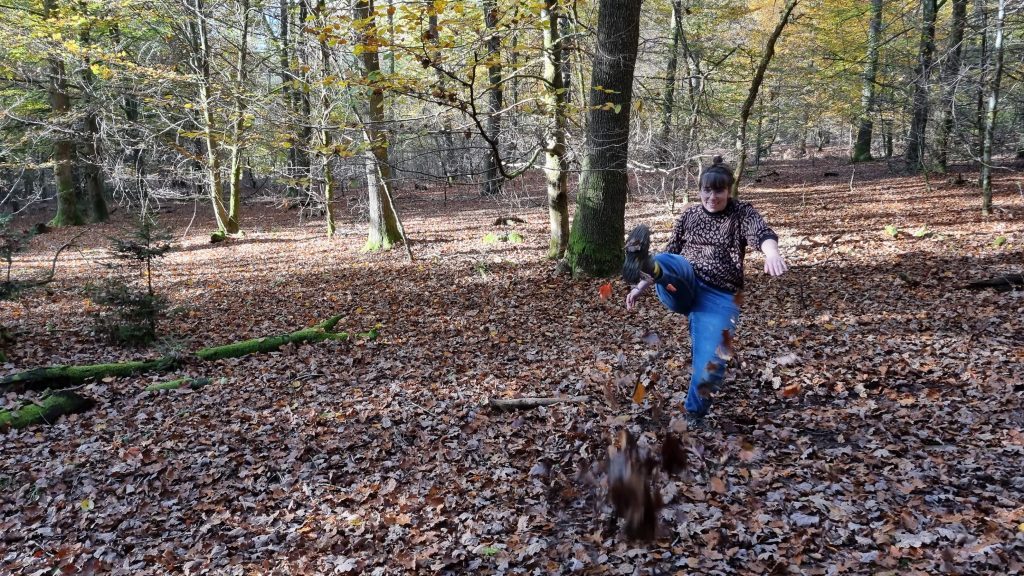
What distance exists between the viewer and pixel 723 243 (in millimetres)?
3771

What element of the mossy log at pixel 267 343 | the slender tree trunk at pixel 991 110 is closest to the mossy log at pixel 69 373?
the mossy log at pixel 267 343

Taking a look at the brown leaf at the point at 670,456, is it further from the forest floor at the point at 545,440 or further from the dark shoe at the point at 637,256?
the dark shoe at the point at 637,256

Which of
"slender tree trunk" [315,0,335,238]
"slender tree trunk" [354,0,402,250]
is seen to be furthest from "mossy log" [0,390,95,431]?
"slender tree trunk" [354,0,402,250]

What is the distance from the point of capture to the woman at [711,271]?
3.65 m

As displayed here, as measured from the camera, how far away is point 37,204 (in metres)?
30.8

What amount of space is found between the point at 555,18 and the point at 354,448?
7520 millimetres

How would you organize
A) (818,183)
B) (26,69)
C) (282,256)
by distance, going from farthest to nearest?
(818,183), (26,69), (282,256)

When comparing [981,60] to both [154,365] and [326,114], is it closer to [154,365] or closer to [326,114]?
[326,114]

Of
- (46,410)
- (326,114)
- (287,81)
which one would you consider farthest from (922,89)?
(46,410)

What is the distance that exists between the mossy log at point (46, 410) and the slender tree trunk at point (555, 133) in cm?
655

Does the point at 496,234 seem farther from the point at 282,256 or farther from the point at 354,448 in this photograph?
the point at 354,448

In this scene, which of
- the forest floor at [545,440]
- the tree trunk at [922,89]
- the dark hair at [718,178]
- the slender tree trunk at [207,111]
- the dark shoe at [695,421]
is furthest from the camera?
the slender tree trunk at [207,111]

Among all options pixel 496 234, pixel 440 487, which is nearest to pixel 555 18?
pixel 496 234

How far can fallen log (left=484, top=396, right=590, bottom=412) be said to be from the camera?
5.11m
